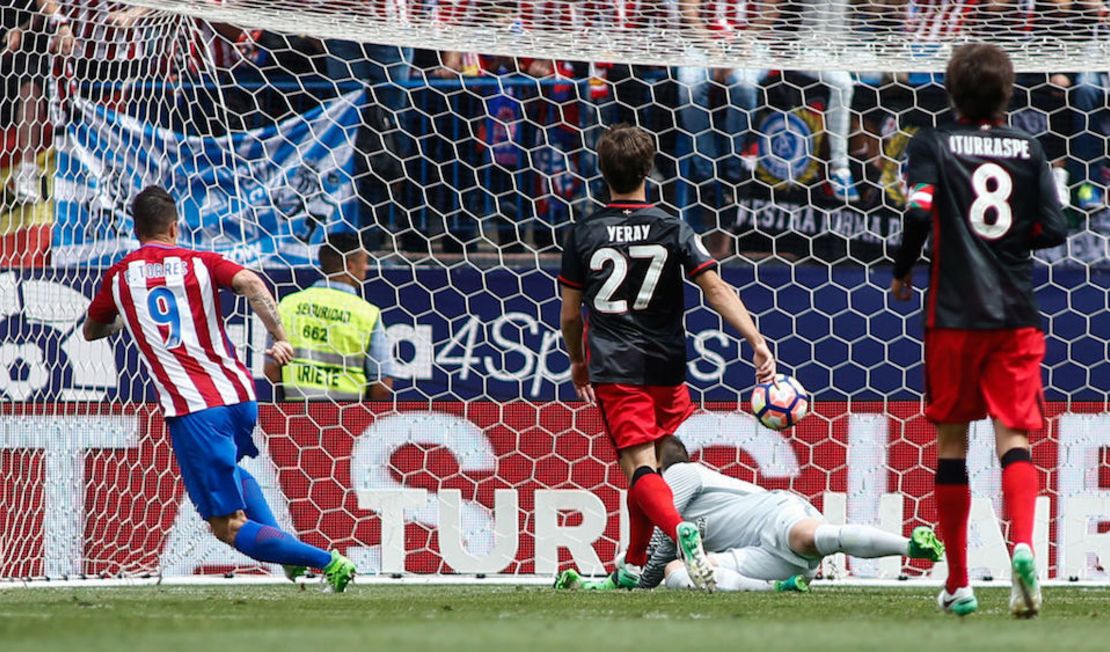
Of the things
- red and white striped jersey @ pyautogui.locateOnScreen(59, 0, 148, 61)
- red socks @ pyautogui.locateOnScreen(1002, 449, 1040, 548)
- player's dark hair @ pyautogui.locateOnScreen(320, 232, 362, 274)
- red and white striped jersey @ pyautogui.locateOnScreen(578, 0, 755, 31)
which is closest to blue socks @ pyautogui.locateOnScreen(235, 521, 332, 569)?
player's dark hair @ pyautogui.locateOnScreen(320, 232, 362, 274)

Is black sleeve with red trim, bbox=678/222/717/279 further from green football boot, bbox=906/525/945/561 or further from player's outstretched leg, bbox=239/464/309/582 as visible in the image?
player's outstretched leg, bbox=239/464/309/582

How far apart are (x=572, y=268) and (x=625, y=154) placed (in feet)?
1.44

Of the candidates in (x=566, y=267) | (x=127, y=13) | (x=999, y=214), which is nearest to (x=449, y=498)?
(x=566, y=267)

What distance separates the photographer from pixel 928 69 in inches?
310

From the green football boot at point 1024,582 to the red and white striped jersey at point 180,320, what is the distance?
3045 millimetres

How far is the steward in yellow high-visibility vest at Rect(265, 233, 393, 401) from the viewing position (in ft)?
26.1

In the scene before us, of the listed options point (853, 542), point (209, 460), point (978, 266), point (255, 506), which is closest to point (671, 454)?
point (853, 542)

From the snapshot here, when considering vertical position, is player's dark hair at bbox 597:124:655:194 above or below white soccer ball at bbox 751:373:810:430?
above

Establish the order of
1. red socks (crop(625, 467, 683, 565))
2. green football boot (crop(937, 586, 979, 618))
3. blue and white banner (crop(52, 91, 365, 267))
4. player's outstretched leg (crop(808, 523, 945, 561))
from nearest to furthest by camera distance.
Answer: green football boot (crop(937, 586, 979, 618)) < red socks (crop(625, 467, 683, 565)) < player's outstretched leg (crop(808, 523, 945, 561)) < blue and white banner (crop(52, 91, 365, 267))

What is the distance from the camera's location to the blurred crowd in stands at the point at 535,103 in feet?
26.7

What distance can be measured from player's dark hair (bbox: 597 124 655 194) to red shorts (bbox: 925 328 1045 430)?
1508 mm

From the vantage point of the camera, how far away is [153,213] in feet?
21.0

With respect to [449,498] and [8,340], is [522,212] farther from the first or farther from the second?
[8,340]

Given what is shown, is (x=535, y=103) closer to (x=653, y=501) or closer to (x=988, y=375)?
(x=653, y=501)
